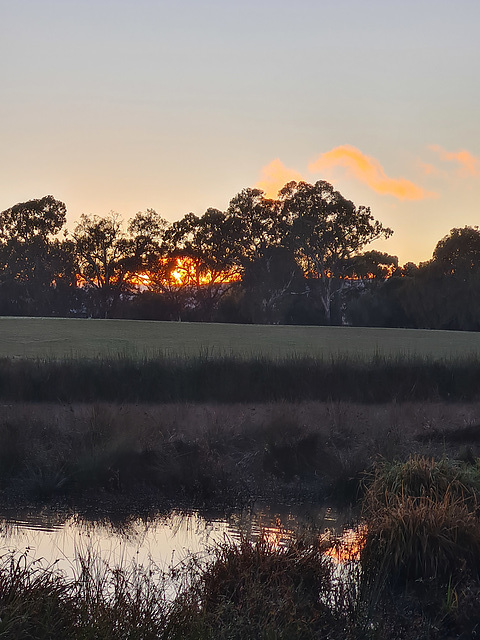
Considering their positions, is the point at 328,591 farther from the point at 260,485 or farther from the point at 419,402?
the point at 419,402

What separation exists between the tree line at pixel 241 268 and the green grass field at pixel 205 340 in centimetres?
1227

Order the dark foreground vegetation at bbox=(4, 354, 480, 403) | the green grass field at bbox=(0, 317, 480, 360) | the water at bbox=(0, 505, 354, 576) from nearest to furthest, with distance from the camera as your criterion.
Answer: the water at bbox=(0, 505, 354, 576) < the dark foreground vegetation at bbox=(4, 354, 480, 403) < the green grass field at bbox=(0, 317, 480, 360)

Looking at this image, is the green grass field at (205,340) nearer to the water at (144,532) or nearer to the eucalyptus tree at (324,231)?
the eucalyptus tree at (324,231)

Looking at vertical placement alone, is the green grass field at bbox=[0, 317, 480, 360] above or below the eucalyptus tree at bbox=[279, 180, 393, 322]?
below

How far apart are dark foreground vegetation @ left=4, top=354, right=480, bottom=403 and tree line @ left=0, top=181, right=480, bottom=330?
41207 mm

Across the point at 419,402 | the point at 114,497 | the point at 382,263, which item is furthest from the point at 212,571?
the point at 382,263

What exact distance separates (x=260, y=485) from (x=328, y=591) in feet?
24.5

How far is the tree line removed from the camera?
2640 inches

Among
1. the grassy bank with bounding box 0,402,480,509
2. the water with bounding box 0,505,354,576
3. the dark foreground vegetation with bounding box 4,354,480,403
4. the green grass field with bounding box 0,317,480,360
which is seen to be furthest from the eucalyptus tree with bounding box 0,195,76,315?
the water with bounding box 0,505,354,576

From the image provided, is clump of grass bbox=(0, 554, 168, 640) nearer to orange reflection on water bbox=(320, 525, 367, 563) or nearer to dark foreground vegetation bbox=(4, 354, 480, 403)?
orange reflection on water bbox=(320, 525, 367, 563)

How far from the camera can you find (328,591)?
29.1 feet

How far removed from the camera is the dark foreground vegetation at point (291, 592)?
6836mm

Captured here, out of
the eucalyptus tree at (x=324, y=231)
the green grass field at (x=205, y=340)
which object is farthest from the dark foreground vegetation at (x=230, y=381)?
the eucalyptus tree at (x=324, y=231)

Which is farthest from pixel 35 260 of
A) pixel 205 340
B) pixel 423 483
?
pixel 423 483
